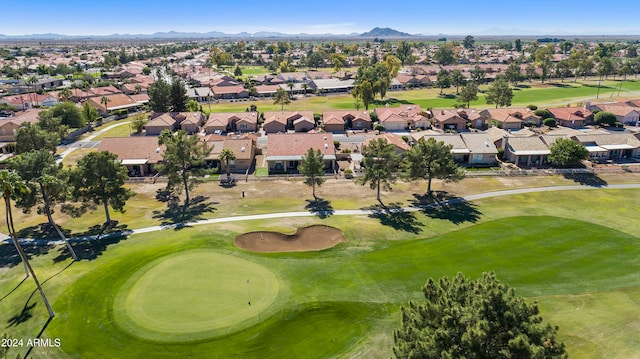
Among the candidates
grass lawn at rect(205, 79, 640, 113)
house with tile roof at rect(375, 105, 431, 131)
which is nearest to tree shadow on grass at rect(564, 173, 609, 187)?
house with tile roof at rect(375, 105, 431, 131)

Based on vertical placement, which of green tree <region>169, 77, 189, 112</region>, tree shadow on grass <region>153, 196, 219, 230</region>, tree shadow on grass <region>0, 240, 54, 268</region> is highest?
green tree <region>169, 77, 189, 112</region>

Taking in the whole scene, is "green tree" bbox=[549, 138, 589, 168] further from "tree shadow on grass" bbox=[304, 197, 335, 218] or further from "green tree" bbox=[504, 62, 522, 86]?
"green tree" bbox=[504, 62, 522, 86]

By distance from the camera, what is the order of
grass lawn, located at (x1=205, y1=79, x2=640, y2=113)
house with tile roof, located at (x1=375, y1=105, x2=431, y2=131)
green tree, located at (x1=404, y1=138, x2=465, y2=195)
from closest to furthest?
green tree, located at (x1=404, y1=138, x2=465, y2=195) < house with tile roof, located at (x1=375, y1=105, x2=431, y2=131) < grass lawn, located at (x1=205, y1=79, x2=640, y2=113)

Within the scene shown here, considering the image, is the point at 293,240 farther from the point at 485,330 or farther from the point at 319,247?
the point at 485,330

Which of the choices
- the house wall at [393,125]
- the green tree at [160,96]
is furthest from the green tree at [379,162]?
the green tree at [160,96]

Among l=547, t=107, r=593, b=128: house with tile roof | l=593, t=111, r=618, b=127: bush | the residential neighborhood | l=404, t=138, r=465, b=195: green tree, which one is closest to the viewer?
the residential neighborhood

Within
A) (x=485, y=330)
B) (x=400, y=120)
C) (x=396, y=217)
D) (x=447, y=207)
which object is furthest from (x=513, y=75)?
(x=485, y=330)

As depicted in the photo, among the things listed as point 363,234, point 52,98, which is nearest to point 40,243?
point 363,234
